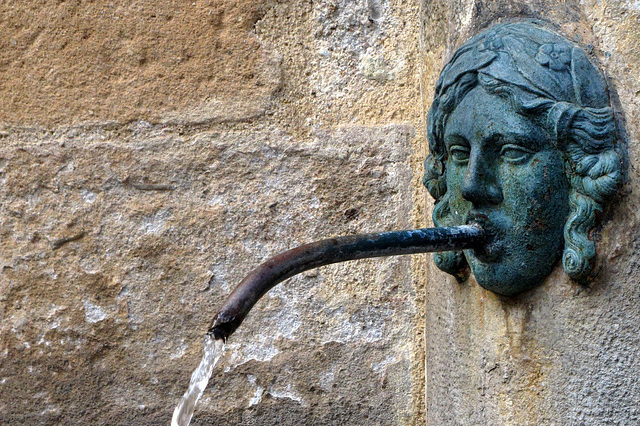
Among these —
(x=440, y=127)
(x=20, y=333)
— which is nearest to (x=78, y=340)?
(x=20, y=333)

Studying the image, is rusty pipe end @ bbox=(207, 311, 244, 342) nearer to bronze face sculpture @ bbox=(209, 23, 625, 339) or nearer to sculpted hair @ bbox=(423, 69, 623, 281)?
bronze face sculpture @ bbox=(209, 23, 625, 339)

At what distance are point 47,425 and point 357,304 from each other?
0.50 m

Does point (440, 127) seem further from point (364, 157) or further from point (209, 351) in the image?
point (209, 351)

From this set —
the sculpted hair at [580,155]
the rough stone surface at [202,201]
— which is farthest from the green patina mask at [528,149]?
the rough stone surface at [202,201]

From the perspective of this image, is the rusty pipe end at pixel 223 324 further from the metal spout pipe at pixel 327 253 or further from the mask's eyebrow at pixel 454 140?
the mask's eyebrow at pixel 454 140

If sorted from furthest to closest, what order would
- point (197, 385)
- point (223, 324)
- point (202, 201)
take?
1. point (202, 201)
2. point (197, 385)
3. point (223, 324)

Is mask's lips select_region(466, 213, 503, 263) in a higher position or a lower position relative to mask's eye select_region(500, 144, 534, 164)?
lower

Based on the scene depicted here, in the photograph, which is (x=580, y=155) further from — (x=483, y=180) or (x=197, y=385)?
(x=197, y=385)

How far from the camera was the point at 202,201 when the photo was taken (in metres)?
1.11

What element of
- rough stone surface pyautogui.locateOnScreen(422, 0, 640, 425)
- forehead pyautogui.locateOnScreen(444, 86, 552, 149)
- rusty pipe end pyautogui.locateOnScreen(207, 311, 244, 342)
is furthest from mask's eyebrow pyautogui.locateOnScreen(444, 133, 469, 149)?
rusty pipe end pyautogui.locateOnScreen(207, 311, 244, 342)

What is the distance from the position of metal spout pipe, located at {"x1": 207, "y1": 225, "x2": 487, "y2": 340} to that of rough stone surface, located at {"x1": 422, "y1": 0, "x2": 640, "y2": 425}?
0.11 metres

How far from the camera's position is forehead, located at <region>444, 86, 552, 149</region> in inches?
31.6

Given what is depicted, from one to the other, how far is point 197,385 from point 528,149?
0.53 m

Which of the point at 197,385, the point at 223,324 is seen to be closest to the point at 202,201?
the point at 197,385
